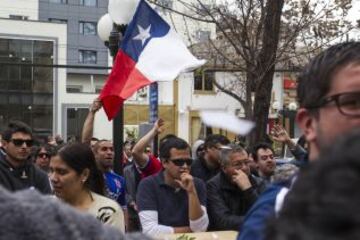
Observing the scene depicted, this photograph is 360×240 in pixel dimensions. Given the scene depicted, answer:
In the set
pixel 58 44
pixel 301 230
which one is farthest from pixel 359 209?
pixel 58 44

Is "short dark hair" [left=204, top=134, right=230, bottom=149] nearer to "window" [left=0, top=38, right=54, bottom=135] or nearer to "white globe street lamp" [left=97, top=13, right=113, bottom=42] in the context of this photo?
"white globe street lamp" [left=97, top=13, right=113, bottom=42]

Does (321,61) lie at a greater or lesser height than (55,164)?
greater

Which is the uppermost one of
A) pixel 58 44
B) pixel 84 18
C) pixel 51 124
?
pixel 84 18

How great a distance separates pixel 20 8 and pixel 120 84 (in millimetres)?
49673

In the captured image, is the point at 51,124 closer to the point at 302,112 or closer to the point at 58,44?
the point at 58,44

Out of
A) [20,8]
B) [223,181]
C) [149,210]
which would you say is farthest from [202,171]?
[20,8]

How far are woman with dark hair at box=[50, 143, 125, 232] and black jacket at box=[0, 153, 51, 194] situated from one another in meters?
1.88

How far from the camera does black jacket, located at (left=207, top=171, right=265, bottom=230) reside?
5.32 m

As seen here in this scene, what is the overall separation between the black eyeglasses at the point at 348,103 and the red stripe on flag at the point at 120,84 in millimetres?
5210

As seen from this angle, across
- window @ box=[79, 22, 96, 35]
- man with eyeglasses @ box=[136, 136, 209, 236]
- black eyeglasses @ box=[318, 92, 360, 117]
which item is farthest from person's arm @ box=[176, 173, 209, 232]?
window @ box=[79, 22, 96, 35]

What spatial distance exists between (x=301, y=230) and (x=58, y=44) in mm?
42883

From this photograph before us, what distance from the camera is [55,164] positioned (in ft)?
12.9

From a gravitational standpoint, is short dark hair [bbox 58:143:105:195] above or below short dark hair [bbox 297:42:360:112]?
below

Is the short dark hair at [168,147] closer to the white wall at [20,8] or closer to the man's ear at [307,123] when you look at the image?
the man's ear at [307,123]
